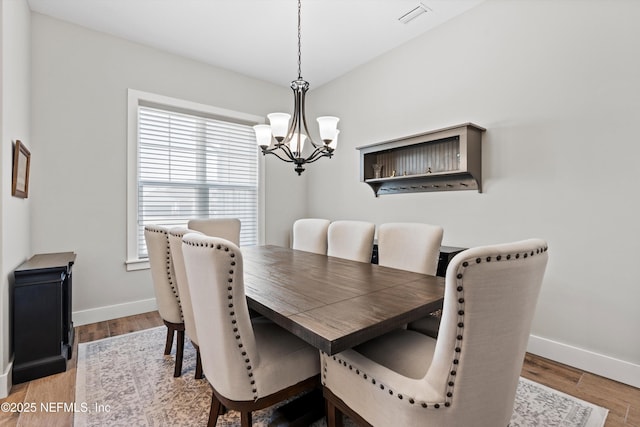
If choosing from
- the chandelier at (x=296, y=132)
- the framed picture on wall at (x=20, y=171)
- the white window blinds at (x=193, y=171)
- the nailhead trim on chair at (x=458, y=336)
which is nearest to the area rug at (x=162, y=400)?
the nailhead trim on chair at (x=458, y=336)

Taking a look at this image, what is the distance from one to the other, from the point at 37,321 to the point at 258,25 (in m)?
3.08

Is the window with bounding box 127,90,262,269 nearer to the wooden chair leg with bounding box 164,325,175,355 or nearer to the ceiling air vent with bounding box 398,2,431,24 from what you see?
the wooden chair leg with bounding box 164,325,175,355

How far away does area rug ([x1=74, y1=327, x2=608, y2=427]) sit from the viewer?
163cm

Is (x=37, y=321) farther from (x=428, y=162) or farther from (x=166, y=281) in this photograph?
(x=428, y=162)

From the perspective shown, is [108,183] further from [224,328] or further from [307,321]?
[307,321]

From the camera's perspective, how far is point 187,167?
3725mm

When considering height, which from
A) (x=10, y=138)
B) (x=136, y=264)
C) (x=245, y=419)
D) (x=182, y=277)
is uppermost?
(x=10, y=138)

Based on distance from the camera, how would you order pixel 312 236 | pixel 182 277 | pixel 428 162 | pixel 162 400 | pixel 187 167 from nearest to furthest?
pixel 182 277
pixel 162 400
pixel 312 236
pixel 428 162
pixel 187 167

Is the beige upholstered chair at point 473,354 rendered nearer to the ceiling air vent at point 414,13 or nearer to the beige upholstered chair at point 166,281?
the beige upholstered chair at point 166,281

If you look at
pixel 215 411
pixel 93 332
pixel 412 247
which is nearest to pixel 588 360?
pixel 412 247

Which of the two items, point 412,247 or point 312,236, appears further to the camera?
point 312,236

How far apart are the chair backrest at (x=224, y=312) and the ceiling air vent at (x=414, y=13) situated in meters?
2.86

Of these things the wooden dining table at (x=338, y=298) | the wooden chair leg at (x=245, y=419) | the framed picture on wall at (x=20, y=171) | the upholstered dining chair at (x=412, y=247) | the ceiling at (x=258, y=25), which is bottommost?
the wooden chair leg at (x=245, y=419)

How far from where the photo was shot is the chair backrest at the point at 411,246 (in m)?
2.00
